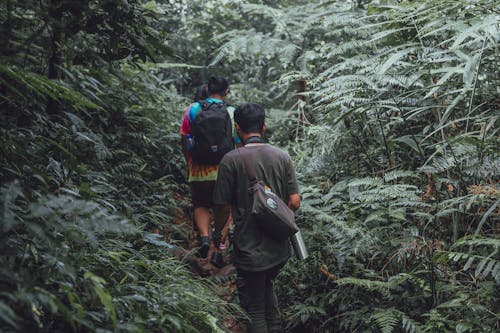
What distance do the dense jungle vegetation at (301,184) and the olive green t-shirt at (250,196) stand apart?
0.40 metres

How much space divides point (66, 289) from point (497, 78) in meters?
4.09

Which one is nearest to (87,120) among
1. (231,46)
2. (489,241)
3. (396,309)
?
(231,46)

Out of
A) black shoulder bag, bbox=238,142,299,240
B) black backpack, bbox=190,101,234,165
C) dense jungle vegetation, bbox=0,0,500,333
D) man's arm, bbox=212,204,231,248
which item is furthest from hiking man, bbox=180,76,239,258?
black shoulder bag, bbox=238,142,299,240

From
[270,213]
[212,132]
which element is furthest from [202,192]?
[270,213]

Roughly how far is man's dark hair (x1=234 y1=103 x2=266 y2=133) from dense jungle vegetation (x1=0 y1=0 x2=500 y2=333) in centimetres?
82

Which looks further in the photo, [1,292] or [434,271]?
[434,271]

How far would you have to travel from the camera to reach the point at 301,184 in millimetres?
5621

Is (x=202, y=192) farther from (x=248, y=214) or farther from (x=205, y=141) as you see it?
(x=248, y=214)

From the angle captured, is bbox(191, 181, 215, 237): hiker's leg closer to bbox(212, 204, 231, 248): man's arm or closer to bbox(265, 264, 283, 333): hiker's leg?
bbox(212, 204, 231, 248): man's arm

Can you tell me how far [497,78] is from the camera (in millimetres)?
4723

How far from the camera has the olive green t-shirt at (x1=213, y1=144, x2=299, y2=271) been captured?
385 cm

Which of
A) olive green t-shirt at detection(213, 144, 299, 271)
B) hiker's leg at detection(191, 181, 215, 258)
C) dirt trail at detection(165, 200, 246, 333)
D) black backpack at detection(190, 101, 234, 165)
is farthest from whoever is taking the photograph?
hiker's leg at detection(191, 181, 215, 258)

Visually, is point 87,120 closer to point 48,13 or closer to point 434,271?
point 48,13

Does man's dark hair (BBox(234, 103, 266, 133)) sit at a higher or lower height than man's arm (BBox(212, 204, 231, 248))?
higher
